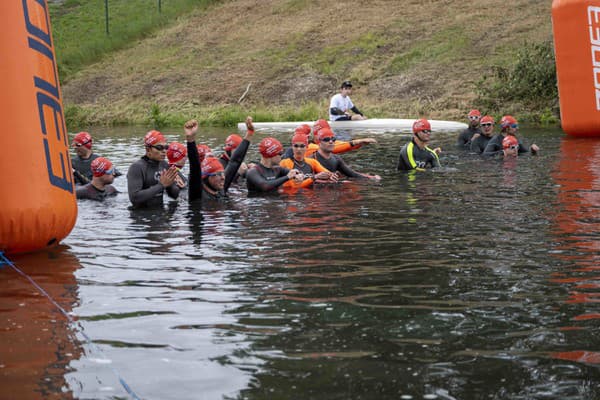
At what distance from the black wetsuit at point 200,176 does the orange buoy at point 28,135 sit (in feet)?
8.27

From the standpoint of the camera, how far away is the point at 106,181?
12.3 meters

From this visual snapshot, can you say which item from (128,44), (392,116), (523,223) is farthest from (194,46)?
(523,223)

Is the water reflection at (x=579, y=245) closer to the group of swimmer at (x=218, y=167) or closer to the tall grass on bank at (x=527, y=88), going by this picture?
the group of swimmer at (x=218, y=167)

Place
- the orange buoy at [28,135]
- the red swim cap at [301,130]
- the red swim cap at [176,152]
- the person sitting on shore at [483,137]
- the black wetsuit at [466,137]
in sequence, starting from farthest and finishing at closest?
the black wetsuit at [466,137] < the person sitting on shore at [483,137] < the red swim cap at [301,130] < the red swim cap at [176,152] < the orange buoy at [28,135]

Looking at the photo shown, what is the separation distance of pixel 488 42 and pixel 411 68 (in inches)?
137

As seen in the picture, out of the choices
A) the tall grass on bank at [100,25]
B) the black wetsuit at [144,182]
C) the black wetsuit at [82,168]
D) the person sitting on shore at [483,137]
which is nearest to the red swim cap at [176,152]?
the black wetsuit at [144,182]

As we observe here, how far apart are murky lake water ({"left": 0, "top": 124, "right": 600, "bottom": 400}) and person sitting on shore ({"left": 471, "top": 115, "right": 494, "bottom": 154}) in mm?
6655

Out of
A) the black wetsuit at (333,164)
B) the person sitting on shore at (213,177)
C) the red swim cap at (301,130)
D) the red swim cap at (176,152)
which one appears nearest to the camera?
the person sitting on shore at (213,177)

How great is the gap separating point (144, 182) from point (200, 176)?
77 cm

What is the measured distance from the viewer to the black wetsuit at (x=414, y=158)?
47.9 ft

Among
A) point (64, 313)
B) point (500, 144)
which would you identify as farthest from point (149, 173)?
point (500, 144)

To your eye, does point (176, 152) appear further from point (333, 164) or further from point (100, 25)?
point (100, 25)

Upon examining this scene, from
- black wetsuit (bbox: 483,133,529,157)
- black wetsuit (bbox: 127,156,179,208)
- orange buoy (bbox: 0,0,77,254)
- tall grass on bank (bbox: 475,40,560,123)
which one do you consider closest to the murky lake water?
black wetsuit (bbox: 127,156,179,208)

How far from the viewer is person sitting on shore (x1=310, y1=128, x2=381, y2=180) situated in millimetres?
13375
